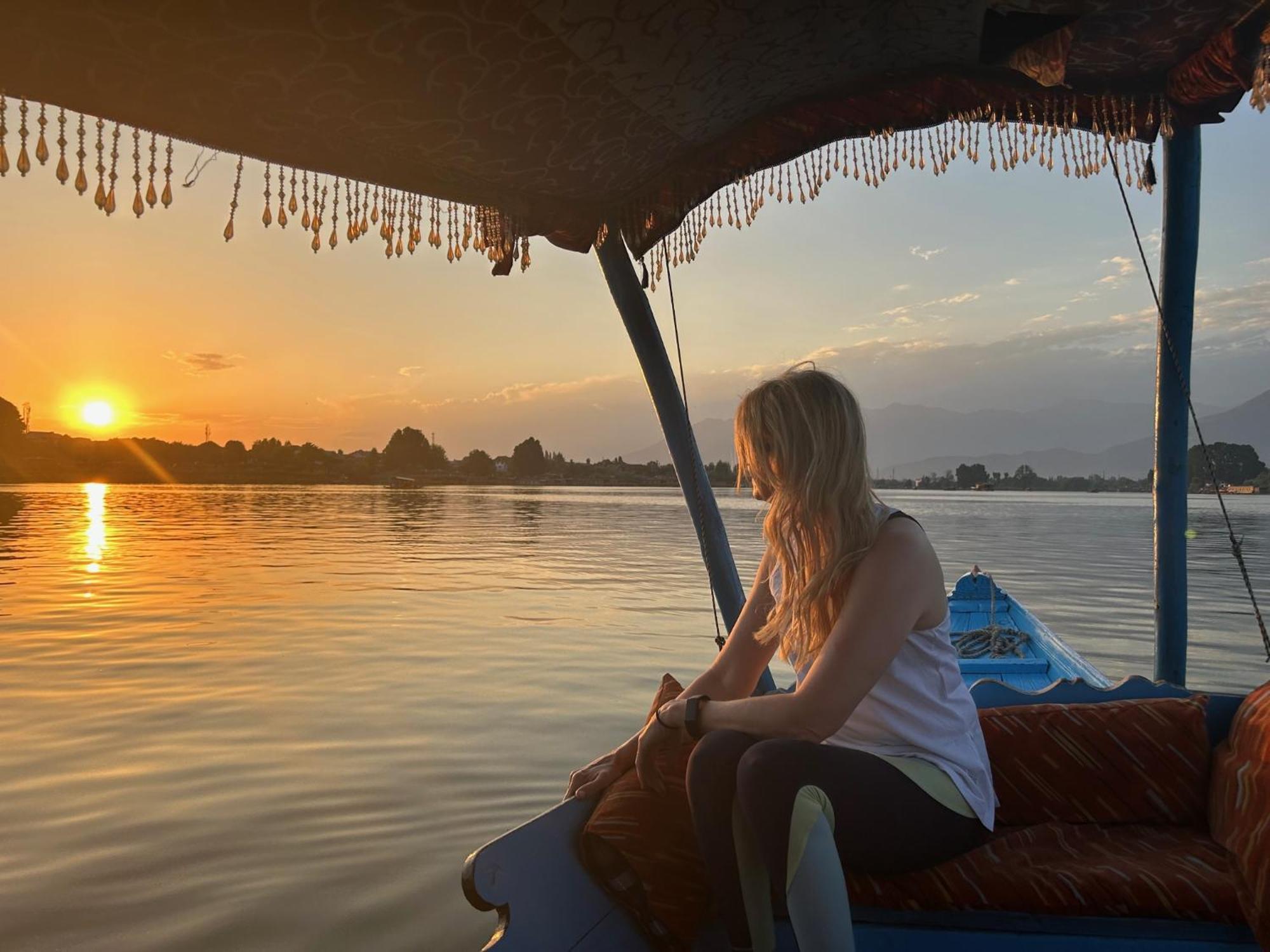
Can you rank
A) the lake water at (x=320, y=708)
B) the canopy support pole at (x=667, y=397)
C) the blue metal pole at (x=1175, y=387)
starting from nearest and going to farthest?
the lake water at (x=320, y=708) → the blue metal pole at (x=1175, y=387) → the canopy support pole at (x=667, y=397)

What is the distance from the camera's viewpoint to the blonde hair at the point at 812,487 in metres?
1.81

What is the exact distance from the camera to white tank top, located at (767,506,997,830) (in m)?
1.78

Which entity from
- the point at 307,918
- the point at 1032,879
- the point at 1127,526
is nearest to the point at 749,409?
the point at 1032,879

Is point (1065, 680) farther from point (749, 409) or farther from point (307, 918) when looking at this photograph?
point (307, 918)

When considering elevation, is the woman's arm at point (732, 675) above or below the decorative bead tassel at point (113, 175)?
below

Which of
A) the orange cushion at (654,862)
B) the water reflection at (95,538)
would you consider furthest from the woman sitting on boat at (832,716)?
the water reflection at (95,538)

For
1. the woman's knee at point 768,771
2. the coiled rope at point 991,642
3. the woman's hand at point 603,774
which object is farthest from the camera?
the coiled rope at point 991,642

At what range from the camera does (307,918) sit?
2924mm

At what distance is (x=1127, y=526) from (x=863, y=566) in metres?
35.4

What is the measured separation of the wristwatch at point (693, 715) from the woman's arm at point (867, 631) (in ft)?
0.63

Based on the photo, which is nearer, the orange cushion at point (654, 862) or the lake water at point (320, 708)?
the orange cushion at point (654, 862)

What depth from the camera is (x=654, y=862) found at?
1926 mm

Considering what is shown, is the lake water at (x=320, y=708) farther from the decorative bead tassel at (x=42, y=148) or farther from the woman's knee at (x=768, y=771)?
the decorative bead tassel at (x=42, y=148)

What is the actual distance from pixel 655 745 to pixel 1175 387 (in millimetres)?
2633
